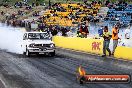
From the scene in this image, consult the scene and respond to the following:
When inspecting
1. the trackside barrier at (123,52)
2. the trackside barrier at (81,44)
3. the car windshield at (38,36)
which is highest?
the car windshield at (38,36)

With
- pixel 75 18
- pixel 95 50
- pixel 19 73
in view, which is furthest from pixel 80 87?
pixel 75 18

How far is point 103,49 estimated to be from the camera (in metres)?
24.5

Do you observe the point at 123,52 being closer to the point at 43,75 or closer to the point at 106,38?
the point at 106,38

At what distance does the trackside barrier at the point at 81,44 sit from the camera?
88.5ft

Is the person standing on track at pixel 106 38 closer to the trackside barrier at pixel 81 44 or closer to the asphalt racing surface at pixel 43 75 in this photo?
the trackside barrier at pixel 81 44

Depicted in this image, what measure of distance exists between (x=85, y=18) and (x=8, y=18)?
20603mm

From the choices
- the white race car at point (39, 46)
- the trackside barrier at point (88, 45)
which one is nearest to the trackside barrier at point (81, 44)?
the trackside barrier at point (88, 45)

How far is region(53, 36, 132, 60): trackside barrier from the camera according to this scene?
23.1 m

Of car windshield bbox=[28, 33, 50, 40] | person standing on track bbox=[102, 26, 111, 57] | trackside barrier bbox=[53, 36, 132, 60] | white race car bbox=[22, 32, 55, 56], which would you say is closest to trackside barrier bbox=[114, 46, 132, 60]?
trackside barrier bbox=[53, 36, 132, 60]

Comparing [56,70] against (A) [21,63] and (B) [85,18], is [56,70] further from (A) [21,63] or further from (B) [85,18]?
(B) [85,18]

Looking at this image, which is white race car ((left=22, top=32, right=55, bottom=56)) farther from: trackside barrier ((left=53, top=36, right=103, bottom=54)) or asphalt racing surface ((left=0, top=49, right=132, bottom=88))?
asphalt racing surface ((left=0, top=49, right=132, bottom=88))

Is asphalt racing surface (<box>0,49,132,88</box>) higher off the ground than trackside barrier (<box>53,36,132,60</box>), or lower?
higher

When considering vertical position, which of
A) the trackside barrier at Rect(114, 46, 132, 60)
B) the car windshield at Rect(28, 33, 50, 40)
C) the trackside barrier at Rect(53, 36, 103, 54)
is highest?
the car windshield at Rect(28, 33, 50, 40)

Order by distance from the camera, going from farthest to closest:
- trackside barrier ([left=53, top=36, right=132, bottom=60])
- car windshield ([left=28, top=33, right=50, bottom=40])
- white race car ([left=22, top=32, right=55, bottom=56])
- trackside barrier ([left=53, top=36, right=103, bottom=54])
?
trackside barrier ([left=53, top=36, right=103, bottom=54])
car windshield ([left=28, top=33, right=50, bottom=40])
white race car ([left=22, top=32, right=55, bottom=56])
trackside barrier ([left=53, top=36, right=132, bottom=60])
